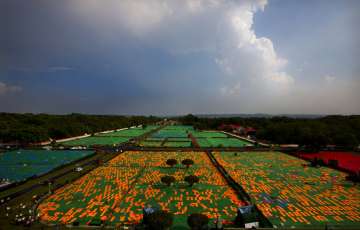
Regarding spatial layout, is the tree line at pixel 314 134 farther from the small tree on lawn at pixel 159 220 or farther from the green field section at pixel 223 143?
the small tree on lawn at pixel 159 220

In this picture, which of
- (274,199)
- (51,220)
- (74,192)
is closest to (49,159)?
(74,192)

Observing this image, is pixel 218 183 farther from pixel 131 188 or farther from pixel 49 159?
pixel 49 159

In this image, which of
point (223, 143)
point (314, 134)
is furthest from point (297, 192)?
point (223, 143)

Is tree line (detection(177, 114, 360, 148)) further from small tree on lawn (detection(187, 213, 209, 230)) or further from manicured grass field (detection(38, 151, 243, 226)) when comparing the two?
small tree on lawn (detection(187, 213, 209, 230))

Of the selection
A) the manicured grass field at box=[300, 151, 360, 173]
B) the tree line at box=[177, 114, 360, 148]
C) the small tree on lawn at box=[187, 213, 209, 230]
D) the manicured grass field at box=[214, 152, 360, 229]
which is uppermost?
the tree line at box=[177, 114, 360, 148]

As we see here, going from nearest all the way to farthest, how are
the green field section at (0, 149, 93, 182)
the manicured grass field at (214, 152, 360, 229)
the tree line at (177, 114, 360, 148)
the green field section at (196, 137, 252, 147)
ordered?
the manicured grass field at (214, 152, 360, 229) → the green field section at (0, 149, 93, 182) → the tree line at (177, 114, 360, 148) → the green field section at (196, 137, 252, 147)

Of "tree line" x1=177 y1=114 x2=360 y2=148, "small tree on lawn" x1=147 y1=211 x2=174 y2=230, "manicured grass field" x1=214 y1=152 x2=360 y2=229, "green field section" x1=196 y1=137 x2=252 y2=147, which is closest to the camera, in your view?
"small tree on lawn" x1=147 y1=211 x2=174 y2=230

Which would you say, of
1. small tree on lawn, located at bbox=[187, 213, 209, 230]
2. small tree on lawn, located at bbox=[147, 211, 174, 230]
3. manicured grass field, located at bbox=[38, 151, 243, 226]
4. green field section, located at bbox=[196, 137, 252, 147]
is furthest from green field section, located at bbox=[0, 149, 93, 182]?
green field section, located at bbox=[196, 137, 252, 147]
